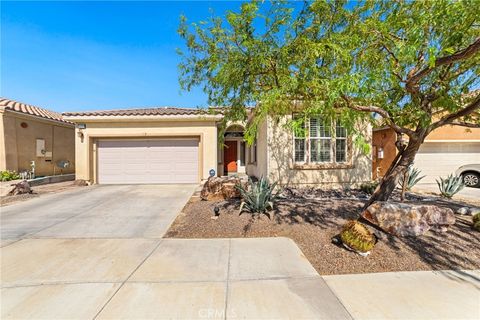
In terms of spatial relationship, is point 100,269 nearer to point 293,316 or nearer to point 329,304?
point 293,316

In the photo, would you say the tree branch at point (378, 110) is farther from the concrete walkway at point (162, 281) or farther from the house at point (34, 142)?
the house at point (34, 142)

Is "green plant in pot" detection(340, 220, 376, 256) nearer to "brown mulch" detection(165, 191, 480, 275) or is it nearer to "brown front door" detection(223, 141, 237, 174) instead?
"brown mulch" detection(165, 191, 480, 275)

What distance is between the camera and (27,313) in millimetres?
2348

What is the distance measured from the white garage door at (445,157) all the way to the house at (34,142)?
2018cm

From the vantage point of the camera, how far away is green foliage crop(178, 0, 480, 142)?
3.15m

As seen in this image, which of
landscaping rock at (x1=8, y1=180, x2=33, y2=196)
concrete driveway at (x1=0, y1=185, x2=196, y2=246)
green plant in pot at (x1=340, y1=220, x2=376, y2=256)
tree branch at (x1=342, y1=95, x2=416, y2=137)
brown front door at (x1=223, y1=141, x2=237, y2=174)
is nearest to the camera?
green plant in pot at (x1=340, y1=220, x2=376, y2=256)

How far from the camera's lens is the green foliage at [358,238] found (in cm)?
349

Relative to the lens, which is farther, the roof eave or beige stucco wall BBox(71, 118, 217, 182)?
beige stucco wall BBox(71, 118, 217, 182)

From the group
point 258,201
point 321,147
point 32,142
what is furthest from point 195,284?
point 32,142

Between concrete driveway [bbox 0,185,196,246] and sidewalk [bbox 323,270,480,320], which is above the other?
concrete driveway [bbox 0,185,196,246]

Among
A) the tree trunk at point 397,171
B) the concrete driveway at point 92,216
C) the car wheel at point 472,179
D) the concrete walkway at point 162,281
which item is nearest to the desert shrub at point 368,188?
the tree trunk at point 397,171

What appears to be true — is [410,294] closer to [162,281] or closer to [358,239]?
[358,239]

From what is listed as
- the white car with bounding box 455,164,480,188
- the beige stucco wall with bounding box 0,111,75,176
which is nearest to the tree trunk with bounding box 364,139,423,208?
the white car with bounding box 455,164,480,188

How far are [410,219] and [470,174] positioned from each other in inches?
377
